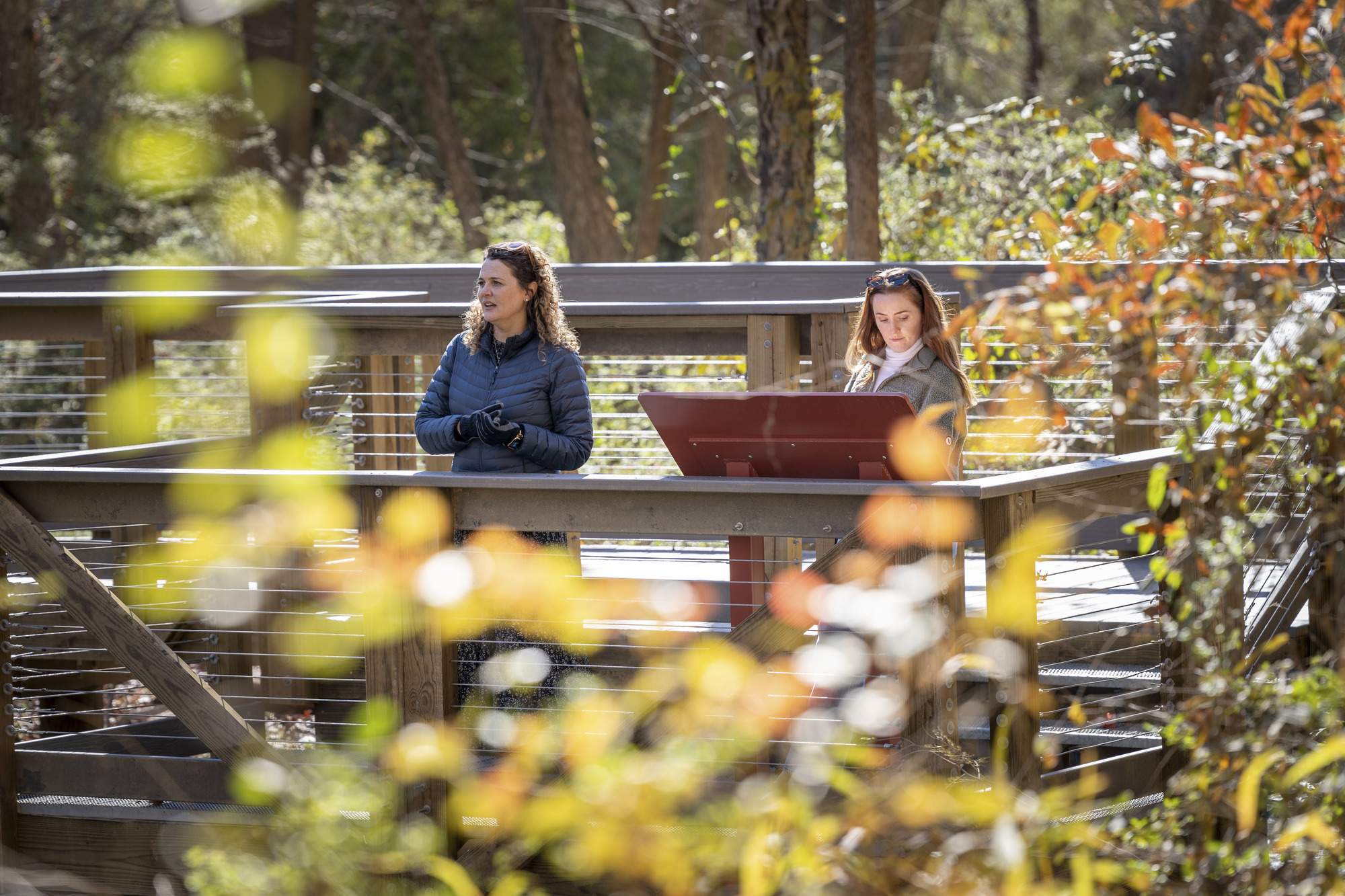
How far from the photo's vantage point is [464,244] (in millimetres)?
18672

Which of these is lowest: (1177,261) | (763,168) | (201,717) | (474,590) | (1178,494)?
(201,717)

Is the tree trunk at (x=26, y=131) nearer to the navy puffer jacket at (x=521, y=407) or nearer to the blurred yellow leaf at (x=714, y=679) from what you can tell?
the navy puffer jacket at (x=521, y=407)

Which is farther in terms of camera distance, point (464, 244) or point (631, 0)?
Answer: point (464, 244)

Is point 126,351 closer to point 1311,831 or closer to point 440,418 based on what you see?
point 440,418

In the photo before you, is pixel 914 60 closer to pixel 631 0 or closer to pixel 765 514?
pixel 631 0

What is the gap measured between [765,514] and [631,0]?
1225cm

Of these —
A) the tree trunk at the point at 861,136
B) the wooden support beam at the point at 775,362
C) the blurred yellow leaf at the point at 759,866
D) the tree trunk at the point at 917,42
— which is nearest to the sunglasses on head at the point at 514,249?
the wooden support beam at the point at 775,362

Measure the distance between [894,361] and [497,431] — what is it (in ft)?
3.92

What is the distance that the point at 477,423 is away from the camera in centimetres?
408

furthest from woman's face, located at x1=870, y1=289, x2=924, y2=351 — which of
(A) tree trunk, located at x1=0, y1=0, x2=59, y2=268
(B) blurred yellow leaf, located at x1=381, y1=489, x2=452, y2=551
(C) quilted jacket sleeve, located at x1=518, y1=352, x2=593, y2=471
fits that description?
(A) tree trunk, located at x1=0, y1=0, x2=59, y2=268

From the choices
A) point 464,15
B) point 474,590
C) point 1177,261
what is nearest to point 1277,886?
point 1177,261

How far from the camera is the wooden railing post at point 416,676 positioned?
3.79m

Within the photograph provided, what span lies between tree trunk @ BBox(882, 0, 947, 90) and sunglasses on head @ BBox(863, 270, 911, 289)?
31.9ft

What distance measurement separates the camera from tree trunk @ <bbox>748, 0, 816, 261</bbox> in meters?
9.29
